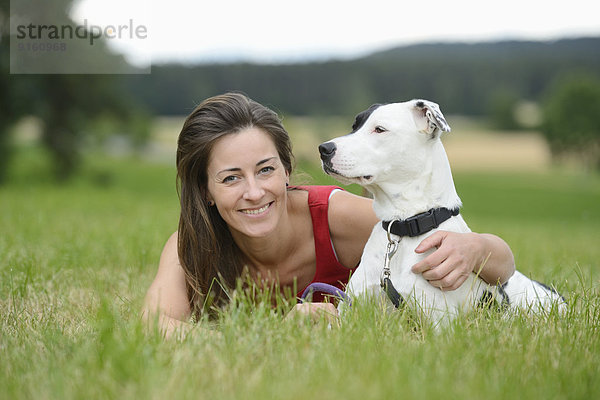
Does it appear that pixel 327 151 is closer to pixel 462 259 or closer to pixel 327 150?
pixel 327 150

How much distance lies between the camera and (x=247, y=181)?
3420 millimetres

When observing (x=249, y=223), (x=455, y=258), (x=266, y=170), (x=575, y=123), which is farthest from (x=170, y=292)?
(x=575, y=123)

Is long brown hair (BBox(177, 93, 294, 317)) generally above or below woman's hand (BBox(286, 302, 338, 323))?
above

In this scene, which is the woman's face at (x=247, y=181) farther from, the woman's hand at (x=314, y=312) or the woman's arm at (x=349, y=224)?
the woman's hand at (x=314, y=312)

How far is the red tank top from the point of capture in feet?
12.9

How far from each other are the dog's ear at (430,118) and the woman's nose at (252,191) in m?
1.04

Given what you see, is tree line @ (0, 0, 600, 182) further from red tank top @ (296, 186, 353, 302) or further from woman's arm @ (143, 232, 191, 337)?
woman's arm @ (143, 232, 191, 337)

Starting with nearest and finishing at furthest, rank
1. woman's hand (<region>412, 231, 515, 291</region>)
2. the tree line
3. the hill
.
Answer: woman's hand (<region>412, 231, 515, 291</region>) < the tree line < the hill

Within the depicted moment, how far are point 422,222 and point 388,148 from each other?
0.44 metres

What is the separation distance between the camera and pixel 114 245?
5.74 metres

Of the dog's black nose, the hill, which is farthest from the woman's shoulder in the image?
the hill

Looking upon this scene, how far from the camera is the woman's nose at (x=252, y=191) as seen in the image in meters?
3.35

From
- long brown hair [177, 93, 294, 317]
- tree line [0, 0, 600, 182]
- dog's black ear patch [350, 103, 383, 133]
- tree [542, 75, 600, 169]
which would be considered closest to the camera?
dog's black ear patch [350, 103, 383, 133]

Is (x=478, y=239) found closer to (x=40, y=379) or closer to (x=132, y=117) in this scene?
(x=40, y=379)
